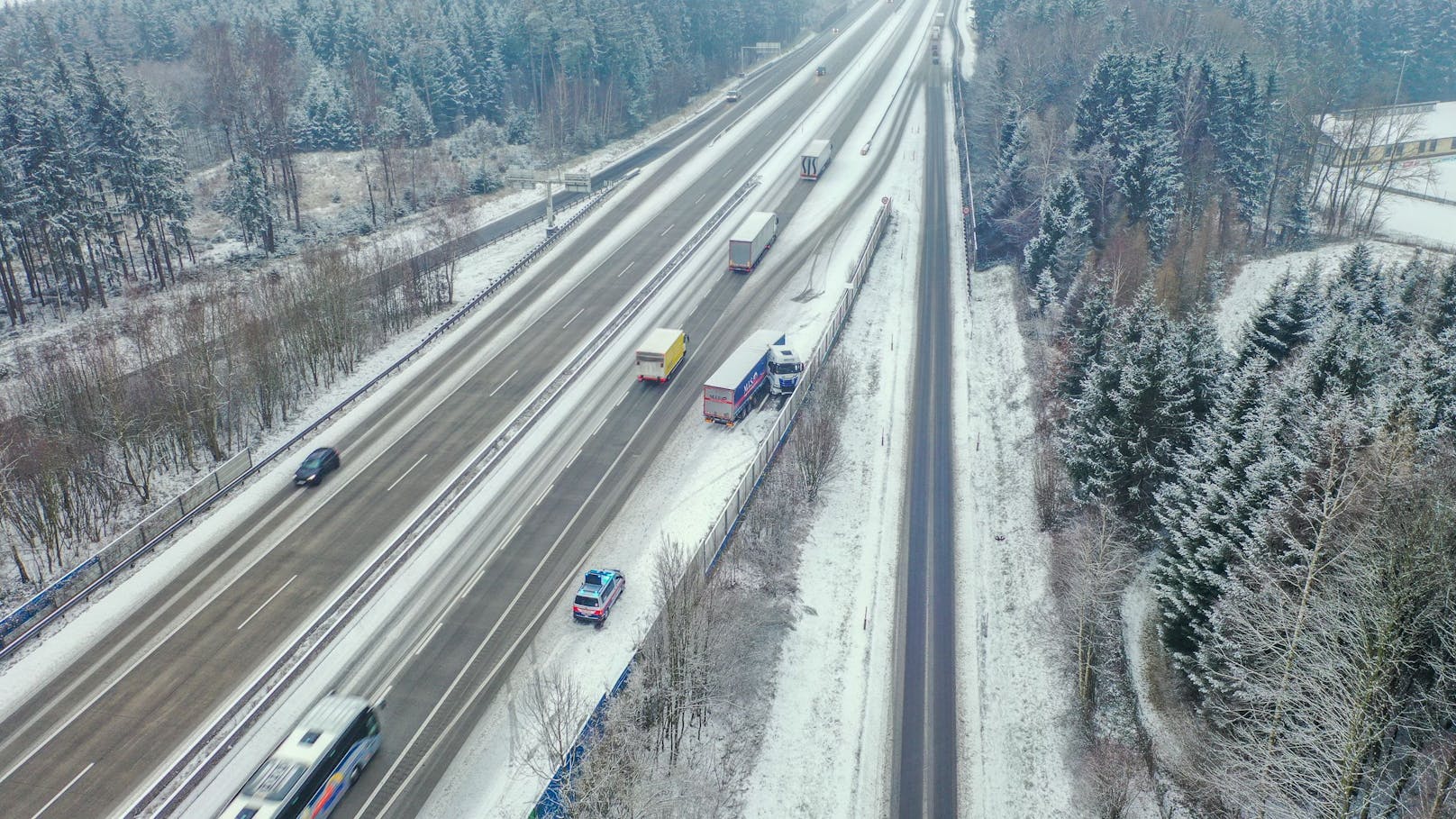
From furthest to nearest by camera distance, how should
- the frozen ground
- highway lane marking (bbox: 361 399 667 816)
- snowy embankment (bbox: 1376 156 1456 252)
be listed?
snowy embankment (bbox: 1376 156 1456 252)
the frozen ground
highway lane marking (bbox: 361 399 667 816)

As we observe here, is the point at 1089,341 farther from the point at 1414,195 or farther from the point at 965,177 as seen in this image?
the point at 1414,195

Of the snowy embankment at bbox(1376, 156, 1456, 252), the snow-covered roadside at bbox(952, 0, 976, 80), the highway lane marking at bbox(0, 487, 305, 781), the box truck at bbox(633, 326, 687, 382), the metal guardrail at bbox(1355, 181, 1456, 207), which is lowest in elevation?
the highway lane marking at bbox(0, 487, 305, 781)

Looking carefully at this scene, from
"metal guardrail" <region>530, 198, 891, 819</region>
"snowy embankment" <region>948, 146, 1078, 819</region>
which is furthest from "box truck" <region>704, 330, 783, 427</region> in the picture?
"snowy embankment" <region>948, 146, 1078, 819</region>

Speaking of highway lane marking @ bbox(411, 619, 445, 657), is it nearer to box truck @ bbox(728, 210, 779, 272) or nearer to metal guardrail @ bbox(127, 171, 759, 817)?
metal guardrail @ bbox(127, 171, 759, 817)

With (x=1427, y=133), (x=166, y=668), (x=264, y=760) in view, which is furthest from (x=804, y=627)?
(x=1427, y=133)

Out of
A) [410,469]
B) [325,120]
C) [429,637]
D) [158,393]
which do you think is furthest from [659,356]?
[325,120]

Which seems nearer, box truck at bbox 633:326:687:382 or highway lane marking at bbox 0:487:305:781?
highway lane marking at bbox 0:487:305:781

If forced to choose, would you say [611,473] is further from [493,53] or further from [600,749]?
[493,53]
